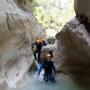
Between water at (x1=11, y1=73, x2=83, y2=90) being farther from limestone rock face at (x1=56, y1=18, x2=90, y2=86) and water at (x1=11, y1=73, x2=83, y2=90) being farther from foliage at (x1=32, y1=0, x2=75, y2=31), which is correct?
foliage at (x1=32, y1=0, x2=75, y2=31)

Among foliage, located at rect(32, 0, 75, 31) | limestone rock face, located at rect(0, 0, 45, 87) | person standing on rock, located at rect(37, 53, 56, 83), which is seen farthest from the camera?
foliage, located at rect(32, 0, 75, 31)

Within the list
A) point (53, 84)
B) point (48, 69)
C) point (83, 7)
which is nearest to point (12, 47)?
point (48, 69)

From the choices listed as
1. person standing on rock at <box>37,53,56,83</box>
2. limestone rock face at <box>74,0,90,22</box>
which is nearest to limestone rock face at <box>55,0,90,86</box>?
limestone rock face at <box>74,0,90,22</box>

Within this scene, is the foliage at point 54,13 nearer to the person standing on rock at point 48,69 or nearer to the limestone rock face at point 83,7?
the limestone rock face at point 83,7

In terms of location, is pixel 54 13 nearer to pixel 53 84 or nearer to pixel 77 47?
pixel 77 47

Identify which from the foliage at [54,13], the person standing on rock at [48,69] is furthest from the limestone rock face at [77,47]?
the foliage at [54,13]

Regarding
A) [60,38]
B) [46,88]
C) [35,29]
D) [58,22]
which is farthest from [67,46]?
[58,22]

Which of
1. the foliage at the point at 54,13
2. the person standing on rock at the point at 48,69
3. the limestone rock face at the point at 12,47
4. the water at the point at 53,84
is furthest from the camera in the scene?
the foliage at the point at 54,13

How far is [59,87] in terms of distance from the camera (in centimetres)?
962

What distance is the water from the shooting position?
9548 mm

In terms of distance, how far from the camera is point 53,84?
10.1 m

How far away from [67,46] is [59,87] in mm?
2005

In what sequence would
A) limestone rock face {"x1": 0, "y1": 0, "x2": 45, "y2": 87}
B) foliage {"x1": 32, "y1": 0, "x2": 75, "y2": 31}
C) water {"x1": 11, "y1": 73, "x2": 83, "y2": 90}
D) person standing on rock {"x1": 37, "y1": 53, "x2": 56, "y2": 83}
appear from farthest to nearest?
foliage {"x1": 32, "y1": 0, "x2": 75, "y2": 31}, person standing on rock {"x1": 37, "y1": 53, "x2": 56, "y2": 83}, water {"x1": 11, "y1": 73, "x2": 83, "y2": 90}, limestone rock face {"x1": 0, "y1": 0, "x2": 45, "y2": 87}

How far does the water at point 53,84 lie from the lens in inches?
376
